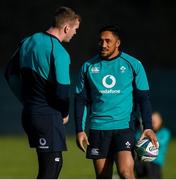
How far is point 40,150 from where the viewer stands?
8.86 meters

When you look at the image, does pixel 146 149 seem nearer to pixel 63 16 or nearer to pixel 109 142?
pixel 109 142

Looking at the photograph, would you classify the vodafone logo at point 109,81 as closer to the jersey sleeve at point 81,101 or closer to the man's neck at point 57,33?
the jersey sleeve at point 81,101

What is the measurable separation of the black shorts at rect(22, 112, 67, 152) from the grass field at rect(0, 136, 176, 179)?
568cm

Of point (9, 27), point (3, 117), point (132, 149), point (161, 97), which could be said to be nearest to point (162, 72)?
point (161, 97)

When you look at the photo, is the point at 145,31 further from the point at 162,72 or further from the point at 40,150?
the point at 40,150

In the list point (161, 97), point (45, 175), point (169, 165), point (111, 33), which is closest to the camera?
point (45, 175)

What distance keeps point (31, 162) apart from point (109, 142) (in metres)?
8.23

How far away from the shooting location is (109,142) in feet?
31.9

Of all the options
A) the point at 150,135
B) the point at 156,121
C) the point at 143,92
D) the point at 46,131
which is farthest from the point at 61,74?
the point at 156,121

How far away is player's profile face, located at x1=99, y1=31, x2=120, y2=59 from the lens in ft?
31.8

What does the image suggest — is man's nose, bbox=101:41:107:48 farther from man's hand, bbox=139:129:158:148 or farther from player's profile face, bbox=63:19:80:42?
man's hand, bbox=139:129:158:148

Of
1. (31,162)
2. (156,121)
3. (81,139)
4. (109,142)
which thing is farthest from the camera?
(31,162)

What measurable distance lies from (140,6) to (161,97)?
661cm

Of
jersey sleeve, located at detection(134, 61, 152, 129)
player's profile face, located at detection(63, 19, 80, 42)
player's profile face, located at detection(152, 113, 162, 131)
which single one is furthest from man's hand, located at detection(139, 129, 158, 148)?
player's profile face, located at detection(152, 113, 162, 131)
